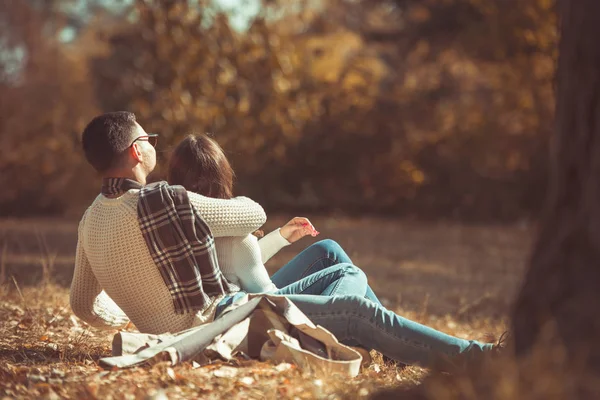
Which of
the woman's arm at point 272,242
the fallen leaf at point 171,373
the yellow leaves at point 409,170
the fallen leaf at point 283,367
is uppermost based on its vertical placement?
the woman's arm at point 272,242

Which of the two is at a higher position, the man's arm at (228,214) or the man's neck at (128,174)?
the man's neck at (128,174)

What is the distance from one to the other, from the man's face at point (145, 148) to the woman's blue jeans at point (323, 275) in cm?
79

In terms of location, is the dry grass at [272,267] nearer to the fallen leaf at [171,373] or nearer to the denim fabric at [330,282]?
the fallen leaf at [171,373]

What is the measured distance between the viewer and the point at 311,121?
524 inches

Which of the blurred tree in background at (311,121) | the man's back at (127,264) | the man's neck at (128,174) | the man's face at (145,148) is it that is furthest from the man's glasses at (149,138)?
the blurred tree in background at (311,121)

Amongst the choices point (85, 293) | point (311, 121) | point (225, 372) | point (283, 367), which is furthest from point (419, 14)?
point (225, 372)

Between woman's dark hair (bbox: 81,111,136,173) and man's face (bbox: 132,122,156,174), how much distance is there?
53 millimetres

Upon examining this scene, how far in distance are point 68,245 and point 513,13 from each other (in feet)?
25.5

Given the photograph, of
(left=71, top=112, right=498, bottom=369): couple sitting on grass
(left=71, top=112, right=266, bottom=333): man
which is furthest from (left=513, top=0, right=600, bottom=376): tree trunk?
(left=71, top=112, right=266, bottom=333): man

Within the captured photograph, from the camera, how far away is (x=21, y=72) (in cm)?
1791

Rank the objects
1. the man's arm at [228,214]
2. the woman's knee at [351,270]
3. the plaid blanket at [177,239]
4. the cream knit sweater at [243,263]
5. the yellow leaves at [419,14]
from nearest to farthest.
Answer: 1. the plaid blanket at [177,239]
2. the man's arm at [228,214]
3. the cream knit sweater at [243,263]
4. the woman's knee at [351,270]
5. the yellow leaves at [419,14]

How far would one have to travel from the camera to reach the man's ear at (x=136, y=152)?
3.60 metres

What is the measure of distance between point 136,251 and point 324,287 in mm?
895

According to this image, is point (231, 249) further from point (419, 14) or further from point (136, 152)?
point (419, 14)
